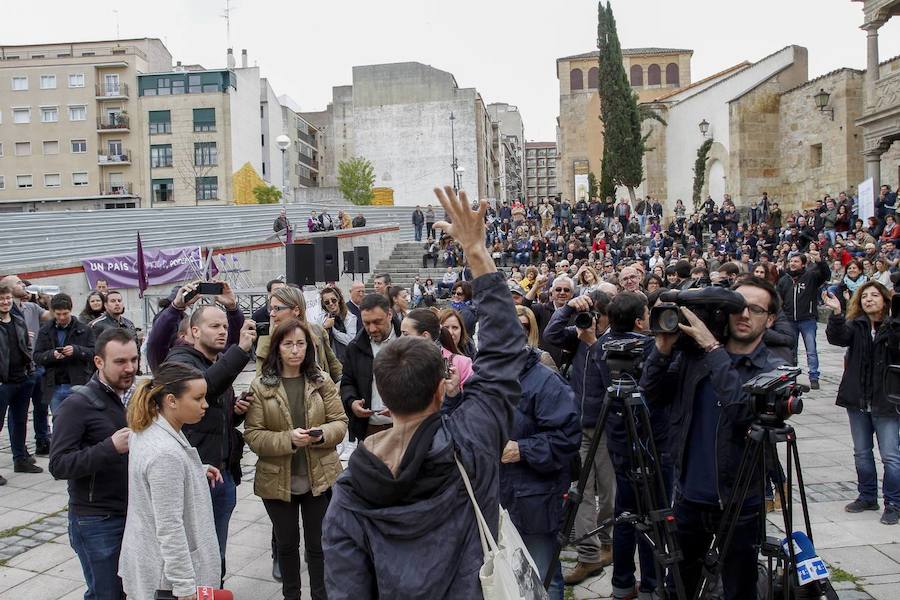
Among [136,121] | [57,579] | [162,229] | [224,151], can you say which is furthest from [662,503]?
[136,121]

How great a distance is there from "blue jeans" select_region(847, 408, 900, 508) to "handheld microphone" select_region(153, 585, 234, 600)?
16.0 ft

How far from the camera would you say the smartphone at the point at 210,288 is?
16.0ft

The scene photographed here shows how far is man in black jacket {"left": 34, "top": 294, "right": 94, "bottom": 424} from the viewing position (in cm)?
770

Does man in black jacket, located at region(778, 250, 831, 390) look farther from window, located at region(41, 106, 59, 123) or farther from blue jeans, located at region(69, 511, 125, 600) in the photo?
window, located at region(41, 106, 59, 123)

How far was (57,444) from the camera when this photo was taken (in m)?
3.48

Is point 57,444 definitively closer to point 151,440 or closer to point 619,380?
point 151,440

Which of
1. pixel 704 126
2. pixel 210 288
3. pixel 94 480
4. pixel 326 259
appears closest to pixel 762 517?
pixel 94 480

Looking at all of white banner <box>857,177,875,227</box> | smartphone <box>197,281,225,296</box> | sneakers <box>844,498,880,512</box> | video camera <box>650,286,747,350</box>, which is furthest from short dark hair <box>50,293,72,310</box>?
white banner <box>857,177,875,227</box>

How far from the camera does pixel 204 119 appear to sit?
175 ft

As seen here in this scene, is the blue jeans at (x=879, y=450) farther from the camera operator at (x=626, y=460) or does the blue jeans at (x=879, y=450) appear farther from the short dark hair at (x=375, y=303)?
the short dark hair at (x=375, y=303)

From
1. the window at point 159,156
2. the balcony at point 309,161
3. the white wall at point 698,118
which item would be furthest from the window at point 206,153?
the white wall at point 698,118

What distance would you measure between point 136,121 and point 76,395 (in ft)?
189

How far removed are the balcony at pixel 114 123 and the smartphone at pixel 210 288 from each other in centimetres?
5586

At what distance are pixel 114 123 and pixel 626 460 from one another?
2307 inches
